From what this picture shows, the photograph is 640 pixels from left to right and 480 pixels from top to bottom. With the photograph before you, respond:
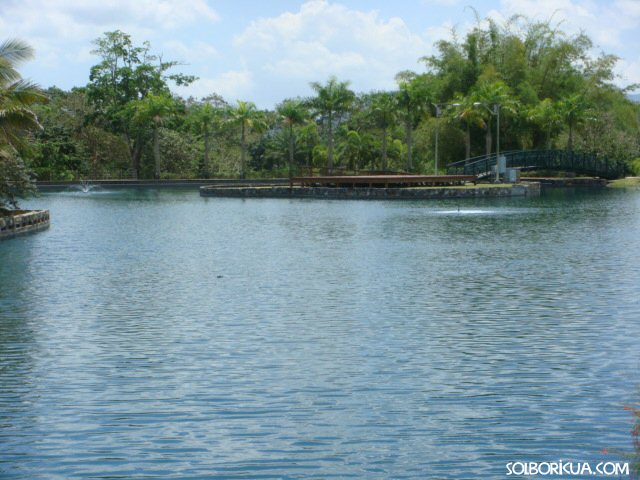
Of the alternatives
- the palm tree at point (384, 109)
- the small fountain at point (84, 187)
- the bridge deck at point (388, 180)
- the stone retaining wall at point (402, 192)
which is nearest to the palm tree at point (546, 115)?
the palm tree at point (384, 109)

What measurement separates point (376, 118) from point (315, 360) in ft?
269

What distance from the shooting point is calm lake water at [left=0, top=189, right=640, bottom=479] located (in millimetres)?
10867

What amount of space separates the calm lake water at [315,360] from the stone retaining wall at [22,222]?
7.05 m

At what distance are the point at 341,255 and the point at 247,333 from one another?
14.0 m

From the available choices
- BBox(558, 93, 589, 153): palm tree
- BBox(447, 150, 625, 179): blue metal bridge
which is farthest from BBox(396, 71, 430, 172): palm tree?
BBox(558, 93, 589, 153): palm tree

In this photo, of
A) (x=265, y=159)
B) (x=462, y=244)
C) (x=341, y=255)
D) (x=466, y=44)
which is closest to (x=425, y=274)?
(x=341, y=255)

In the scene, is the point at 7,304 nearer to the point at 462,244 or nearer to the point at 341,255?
the point at 341,255

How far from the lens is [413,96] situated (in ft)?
302

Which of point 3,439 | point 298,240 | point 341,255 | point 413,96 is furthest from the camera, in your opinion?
point 413,96

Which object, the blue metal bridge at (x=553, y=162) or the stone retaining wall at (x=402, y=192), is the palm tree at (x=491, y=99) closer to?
the blue metal bridge at (x=553, y=162)

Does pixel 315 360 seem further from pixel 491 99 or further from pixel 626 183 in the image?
pixel 626 183

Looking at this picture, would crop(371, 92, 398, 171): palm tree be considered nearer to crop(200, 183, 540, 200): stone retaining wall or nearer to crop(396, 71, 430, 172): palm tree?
crop(396, 71, 430, 172): palm tree

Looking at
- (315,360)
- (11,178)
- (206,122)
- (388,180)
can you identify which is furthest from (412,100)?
(315,360)

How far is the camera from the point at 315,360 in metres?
15.4
